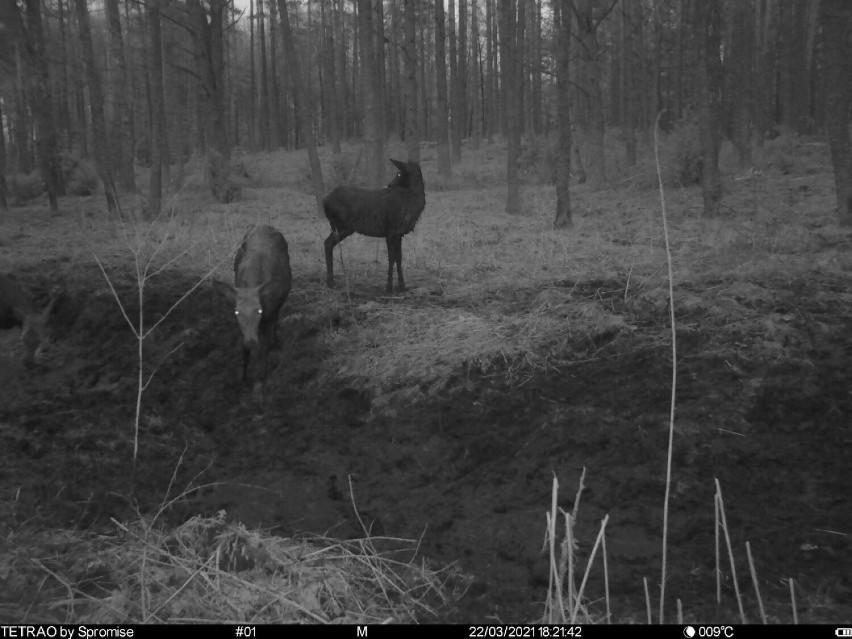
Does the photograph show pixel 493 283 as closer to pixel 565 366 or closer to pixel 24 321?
pixel 565 366

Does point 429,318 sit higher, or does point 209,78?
point 209,78

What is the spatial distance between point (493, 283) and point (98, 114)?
1178cm

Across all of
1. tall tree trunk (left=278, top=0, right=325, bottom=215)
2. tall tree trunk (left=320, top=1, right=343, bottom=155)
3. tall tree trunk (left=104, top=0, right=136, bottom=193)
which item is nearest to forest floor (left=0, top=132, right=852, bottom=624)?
tall tree trunk (left=278, top=0, right=325, bottom=215)

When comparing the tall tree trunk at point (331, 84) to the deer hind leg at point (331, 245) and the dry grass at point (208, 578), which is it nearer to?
the deer hind leg at point (331, 245)

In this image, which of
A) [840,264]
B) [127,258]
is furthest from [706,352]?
[127,258]

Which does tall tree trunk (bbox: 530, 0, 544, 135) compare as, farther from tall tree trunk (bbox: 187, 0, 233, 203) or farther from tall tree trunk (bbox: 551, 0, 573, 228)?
tall tree trunk (bbox: 551, 0, 573, 228)

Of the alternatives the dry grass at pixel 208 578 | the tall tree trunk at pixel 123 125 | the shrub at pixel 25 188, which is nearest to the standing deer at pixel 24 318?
the dry grass at pixel 208 578

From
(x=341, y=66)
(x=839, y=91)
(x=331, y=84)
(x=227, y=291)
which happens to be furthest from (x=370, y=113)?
(x=341, y=66)

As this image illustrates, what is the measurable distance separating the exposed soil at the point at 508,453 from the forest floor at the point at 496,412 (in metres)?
0.02

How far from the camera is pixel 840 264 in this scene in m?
7.25

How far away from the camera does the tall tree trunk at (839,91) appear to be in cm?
875

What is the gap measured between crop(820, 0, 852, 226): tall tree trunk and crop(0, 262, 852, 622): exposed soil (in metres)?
3.32

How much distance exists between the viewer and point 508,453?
495 centimetres

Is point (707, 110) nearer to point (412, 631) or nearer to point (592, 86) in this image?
point (592, 86)
